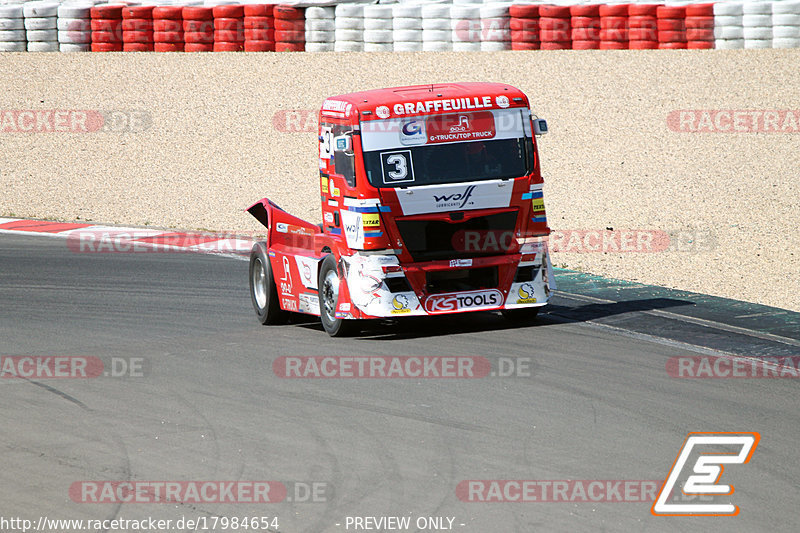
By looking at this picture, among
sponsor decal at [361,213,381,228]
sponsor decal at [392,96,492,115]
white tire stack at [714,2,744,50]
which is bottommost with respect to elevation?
sponsor decal at [361,213,381,228]

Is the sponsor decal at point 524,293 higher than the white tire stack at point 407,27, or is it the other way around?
the white tire stack at point 407,27

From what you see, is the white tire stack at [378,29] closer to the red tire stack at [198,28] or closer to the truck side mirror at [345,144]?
the red tire stack at [198,28]

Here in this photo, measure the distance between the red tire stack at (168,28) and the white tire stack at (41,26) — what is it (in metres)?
2.47

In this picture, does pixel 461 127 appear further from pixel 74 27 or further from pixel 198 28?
pixel 74 27

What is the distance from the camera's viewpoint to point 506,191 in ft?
37.0

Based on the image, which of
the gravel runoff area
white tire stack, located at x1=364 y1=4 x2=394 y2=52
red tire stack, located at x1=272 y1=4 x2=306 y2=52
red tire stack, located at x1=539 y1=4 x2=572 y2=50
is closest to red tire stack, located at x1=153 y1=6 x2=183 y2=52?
the gravel runoff area

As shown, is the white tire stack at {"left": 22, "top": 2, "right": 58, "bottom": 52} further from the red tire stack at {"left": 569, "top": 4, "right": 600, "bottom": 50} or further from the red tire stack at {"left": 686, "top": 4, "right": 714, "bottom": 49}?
the red tire stack at {"left": 686, "top": 4, "right": 714, "bottom": 49}

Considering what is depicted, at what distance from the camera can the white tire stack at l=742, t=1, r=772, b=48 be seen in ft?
82.6

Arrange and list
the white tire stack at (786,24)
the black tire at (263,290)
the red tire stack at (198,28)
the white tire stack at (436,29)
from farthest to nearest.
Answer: the red tire stack at (198,28), the white tire stack at (436,29), the white tire stack at (786,24), the black tire at (263,290)

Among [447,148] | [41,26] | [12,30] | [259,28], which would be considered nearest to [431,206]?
[447,148]

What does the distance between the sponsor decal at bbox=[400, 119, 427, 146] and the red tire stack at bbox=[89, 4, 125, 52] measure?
17914 millimetres

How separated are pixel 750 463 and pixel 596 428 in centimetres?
120

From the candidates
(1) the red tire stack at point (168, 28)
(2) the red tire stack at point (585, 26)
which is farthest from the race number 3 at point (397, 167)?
(1) the red tire stack at point (168, 28)

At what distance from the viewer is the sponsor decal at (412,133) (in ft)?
36.4
